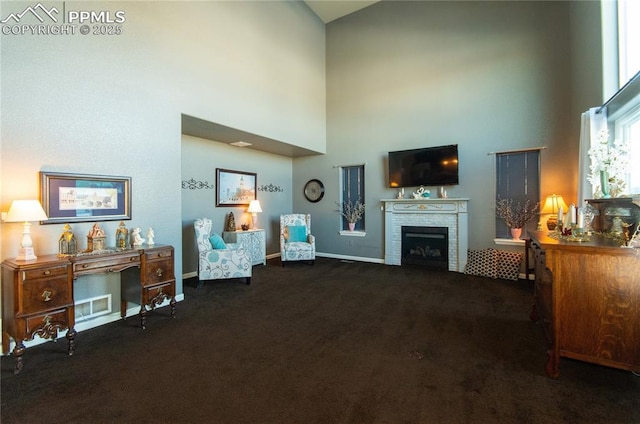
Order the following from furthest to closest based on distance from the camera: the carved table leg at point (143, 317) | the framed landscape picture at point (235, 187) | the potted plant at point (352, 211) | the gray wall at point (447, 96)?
the potted plant at point (352, 211) → the framed landscape picture at point (235, 187) → the gray wall at point (447, 96) → the carved table leg at point (143, 317)

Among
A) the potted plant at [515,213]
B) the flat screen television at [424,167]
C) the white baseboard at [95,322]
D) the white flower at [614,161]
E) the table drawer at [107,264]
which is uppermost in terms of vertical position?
the flat screen television at [424,167]

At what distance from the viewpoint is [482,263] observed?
4879 millimetres

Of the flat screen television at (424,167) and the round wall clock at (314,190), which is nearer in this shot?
the flat screen television at (424,167)

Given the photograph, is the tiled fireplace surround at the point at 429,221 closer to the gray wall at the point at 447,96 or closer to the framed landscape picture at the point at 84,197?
the gray wall at the point at 447,96

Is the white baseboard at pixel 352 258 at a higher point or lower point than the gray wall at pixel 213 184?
lower

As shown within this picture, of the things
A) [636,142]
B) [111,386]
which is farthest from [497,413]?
[636,142]

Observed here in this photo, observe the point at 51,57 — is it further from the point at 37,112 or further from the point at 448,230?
the point at 448,230

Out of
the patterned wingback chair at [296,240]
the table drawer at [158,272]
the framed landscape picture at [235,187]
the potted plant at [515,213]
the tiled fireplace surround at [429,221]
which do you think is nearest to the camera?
the table drawer at [158,272]

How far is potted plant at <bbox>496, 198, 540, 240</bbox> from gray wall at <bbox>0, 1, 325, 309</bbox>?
428 centimetres

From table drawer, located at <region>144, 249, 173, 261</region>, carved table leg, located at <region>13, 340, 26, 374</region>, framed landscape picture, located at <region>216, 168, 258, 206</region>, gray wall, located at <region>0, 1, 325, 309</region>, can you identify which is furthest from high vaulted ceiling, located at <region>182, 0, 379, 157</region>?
carved table leg, located at <region>13, 340, 26, 374</region>

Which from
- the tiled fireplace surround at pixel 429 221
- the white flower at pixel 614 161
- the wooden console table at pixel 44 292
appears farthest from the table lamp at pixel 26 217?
the tiled fireplace surround at pixel 429 221

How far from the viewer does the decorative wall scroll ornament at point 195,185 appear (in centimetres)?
496

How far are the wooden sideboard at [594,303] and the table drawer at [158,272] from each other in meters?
3.57

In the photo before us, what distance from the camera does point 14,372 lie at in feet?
6.84
